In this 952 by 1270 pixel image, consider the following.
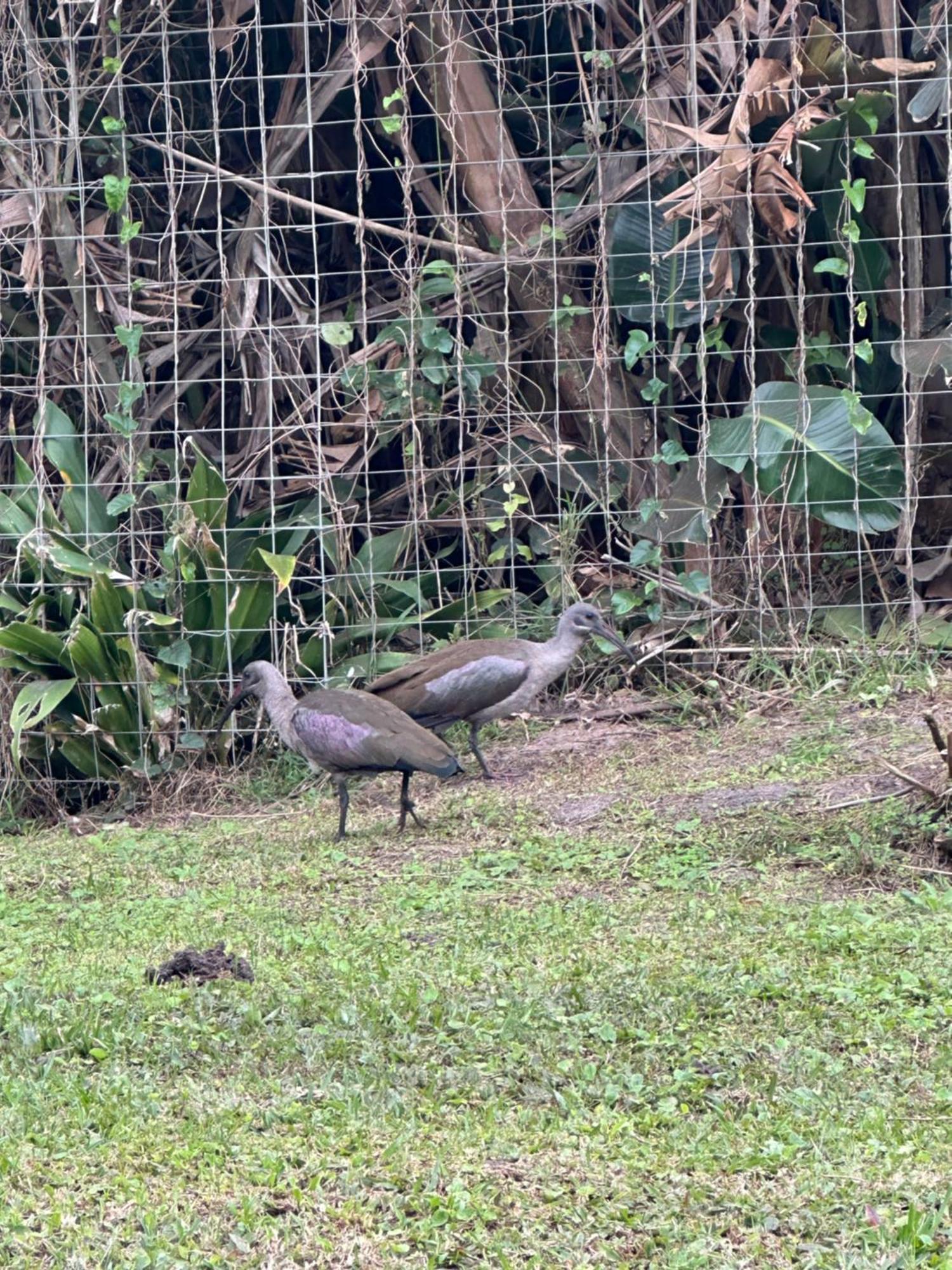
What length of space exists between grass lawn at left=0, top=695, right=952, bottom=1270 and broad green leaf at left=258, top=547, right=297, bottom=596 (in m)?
1.55

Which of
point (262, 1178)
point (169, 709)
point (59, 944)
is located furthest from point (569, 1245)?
point (169, 709)

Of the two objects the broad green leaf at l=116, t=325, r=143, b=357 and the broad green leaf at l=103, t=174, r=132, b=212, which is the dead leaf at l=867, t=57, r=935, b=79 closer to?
the broad green leaf at l=103, t=174, r=132, b=212

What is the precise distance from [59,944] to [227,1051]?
1.68 metres

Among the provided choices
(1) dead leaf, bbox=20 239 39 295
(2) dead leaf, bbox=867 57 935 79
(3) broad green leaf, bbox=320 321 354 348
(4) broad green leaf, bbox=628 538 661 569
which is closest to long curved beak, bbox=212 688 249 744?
(3) broad green leaf, bbox=320 321 354 348

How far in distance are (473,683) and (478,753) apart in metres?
0.39

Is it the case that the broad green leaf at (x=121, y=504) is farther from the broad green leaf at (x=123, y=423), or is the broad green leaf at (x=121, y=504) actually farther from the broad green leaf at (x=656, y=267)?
the broad green leaf at (x=656, y=267)

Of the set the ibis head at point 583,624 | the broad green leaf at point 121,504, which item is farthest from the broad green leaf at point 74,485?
the ibis head at point 583,624

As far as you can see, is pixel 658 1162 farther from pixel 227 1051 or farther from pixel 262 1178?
pixel 227 1051

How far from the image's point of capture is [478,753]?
28.0ft

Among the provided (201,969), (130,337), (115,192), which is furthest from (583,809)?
(115,192)

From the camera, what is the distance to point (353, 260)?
34.0ft

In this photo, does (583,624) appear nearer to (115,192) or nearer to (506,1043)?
(115,192)

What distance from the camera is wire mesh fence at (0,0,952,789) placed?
907 cm

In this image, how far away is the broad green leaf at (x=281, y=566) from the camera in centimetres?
875
